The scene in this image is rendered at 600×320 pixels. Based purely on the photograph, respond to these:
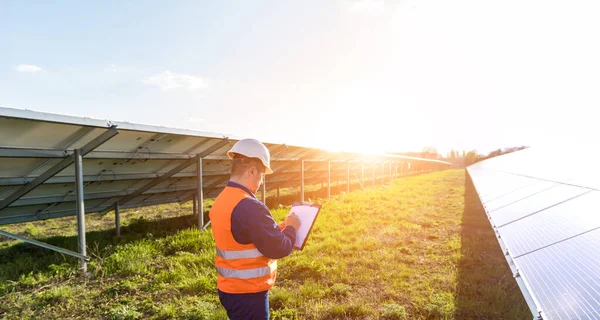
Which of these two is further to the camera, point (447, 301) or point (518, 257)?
point (447, 301)

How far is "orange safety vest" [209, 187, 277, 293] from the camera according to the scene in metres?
2.46

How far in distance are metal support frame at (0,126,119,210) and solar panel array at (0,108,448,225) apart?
17 millimetres

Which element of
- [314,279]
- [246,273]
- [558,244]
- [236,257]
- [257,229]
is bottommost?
[314,279]

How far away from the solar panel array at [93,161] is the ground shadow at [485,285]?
6054 mm

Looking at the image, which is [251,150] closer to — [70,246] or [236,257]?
[236,257]

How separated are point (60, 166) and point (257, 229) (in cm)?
580

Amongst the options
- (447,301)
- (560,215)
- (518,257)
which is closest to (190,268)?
(447,301)

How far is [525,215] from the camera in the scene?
20.1 ft

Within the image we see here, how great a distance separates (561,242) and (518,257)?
0.54 m

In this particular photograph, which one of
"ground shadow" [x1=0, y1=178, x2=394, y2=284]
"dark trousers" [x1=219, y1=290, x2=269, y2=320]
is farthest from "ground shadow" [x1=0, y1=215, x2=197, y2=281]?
"dark trousers" [x1=219, y1=290, x2=269, y2=320]

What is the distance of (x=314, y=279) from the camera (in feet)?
18.8

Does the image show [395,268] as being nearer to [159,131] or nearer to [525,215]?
[525,215]

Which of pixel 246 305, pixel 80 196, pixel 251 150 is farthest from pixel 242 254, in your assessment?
pixel 80 196

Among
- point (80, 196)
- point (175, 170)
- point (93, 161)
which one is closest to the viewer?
point (80, 196)
